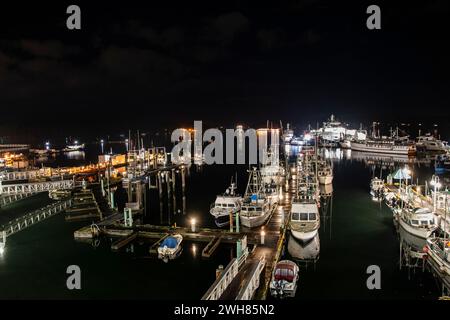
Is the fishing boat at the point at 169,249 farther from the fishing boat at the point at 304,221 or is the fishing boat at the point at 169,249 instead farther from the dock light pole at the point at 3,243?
the dock light pole at the point at 3,243

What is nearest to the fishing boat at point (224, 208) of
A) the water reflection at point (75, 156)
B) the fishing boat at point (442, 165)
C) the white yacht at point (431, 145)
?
the fishing boat at point (442, 165)

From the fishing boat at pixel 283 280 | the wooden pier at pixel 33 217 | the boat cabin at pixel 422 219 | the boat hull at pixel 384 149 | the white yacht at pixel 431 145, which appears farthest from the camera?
the white yacht at pixel 431 145

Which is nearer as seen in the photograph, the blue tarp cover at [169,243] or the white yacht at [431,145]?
the blue tarp cover at [169,243]

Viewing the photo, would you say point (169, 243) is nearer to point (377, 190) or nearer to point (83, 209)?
point (83, 209)

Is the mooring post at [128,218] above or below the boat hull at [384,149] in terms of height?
below

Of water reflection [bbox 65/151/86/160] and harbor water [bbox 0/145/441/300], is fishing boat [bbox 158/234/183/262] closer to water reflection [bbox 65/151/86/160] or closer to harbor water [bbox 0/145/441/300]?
harbor water [bbox 0/145/441/300]

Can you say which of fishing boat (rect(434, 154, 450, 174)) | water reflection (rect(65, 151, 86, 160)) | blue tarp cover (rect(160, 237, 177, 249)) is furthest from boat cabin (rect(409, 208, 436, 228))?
water reflection (rect(65, 151, 86, 160))
